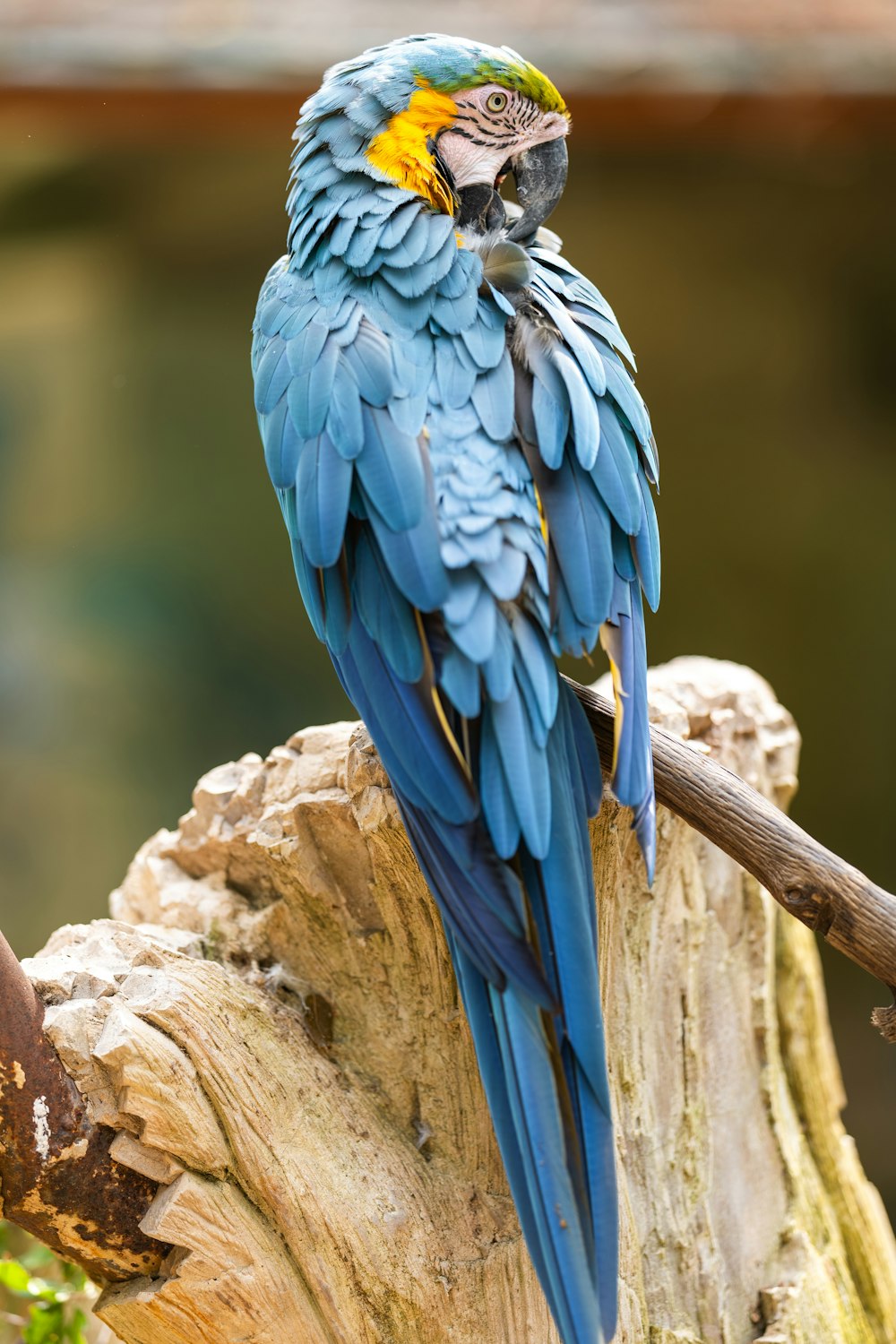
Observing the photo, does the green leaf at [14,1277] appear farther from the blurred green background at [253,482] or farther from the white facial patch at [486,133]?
the blurred green background at [253,482]

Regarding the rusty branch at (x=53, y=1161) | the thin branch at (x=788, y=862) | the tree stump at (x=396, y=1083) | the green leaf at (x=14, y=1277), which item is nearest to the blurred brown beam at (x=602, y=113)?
the tree stump at (x=396, y=1083)

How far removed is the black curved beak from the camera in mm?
1288

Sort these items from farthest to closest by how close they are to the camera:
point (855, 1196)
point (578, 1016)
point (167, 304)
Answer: point (167, 304)
point (855, 1196)
point (578, 1016)

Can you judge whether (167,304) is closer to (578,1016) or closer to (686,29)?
(686,29)

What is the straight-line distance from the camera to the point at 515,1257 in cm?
106

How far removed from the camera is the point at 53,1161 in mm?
962

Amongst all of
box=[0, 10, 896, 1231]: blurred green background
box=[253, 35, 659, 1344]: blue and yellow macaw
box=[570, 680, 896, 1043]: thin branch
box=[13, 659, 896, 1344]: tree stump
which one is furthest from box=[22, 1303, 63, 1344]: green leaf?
box=[0, 10, 896, 1231]: blurred green background

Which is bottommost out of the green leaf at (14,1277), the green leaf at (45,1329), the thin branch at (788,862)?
the green leaf at (45,1329)

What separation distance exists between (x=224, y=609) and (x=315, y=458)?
2282 millimetres

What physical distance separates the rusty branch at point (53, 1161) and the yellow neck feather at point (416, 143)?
847mm

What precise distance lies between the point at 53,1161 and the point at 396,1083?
1.15 ft

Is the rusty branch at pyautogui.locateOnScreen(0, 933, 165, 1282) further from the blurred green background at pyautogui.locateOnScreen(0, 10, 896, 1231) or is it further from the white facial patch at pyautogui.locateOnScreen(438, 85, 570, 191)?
the blurred green background at pyautogui.locateOnScreen(0, 10, 896, 1231)

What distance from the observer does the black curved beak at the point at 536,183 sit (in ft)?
4.23

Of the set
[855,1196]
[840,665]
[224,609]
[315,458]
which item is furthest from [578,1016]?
[840,665]
